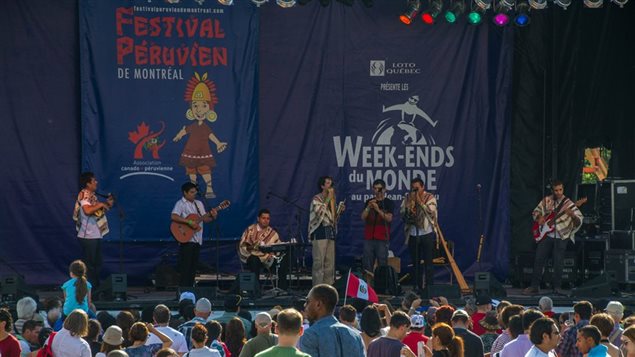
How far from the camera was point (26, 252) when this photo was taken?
2030 centimetres

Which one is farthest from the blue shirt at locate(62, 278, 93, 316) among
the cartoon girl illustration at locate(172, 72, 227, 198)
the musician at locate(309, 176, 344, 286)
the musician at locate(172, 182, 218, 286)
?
the cartoon girl illustration at locate(172, 72, 227, 198)

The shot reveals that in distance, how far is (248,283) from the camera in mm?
18750

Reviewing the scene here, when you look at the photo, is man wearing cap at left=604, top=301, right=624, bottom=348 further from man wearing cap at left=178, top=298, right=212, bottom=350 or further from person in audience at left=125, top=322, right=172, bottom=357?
person in audience at left=125, top=322, right=172, bottom=357

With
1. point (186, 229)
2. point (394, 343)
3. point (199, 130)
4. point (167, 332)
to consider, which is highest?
point (199, 130)

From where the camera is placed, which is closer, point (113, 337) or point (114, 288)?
point (113, 337)

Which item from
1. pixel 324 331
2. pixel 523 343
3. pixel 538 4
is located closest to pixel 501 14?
pixel 538 4

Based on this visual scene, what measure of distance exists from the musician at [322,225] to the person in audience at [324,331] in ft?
37.7

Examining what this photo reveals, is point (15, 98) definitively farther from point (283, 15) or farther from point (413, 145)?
point (413, 145)

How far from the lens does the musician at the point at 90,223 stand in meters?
18.9

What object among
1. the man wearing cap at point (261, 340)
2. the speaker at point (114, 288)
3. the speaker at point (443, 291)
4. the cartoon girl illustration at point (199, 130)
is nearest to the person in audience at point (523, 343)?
the man wearing cap at point (261, 340)

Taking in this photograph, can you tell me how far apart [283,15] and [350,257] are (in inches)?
159

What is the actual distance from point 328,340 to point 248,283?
10.5m

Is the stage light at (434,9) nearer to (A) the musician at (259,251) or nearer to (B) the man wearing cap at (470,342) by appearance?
(A) the musician at (259,251)

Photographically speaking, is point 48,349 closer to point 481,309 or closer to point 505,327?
point 505,327
